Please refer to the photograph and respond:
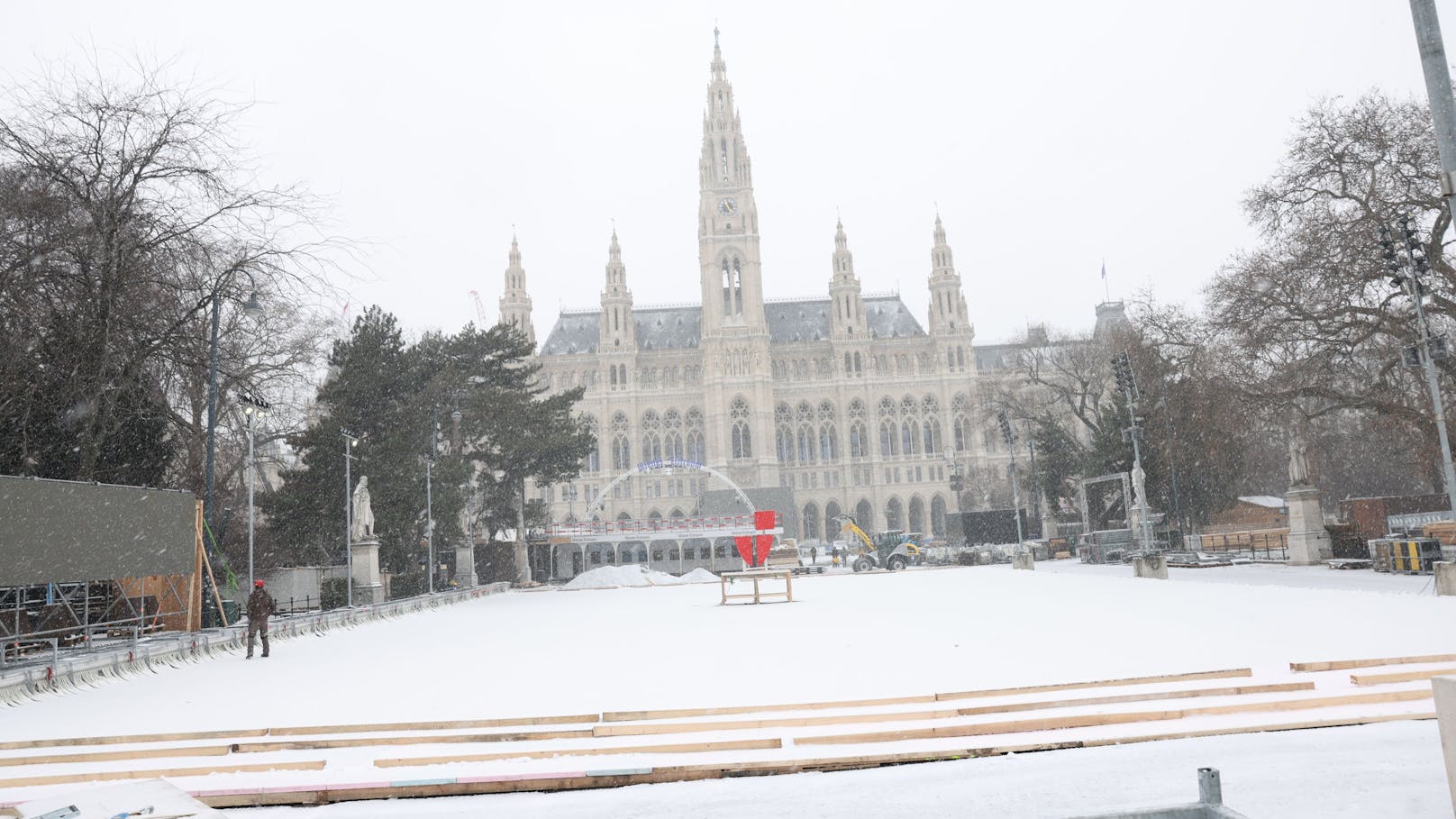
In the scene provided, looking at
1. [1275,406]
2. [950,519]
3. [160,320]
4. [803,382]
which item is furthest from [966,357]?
[160,320]

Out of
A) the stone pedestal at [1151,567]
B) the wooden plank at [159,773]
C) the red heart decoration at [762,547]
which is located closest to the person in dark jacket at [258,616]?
the wooden plank at [159,773]

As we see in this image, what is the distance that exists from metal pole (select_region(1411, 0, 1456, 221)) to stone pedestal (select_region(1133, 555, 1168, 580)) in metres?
21.9

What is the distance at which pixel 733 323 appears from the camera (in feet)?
299

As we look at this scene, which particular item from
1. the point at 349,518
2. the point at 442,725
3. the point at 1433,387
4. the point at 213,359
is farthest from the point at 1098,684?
the point at 349,518

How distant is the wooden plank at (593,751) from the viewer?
6801 millimetres

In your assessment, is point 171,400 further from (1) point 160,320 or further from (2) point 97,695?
(2) point 97,695

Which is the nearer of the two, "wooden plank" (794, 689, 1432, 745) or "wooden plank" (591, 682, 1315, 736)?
"wooden plank" (794, 689, 1432, 745)

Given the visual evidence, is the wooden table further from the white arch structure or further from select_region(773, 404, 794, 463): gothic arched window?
select_region(773, 404, 794, 463): gothic arched window

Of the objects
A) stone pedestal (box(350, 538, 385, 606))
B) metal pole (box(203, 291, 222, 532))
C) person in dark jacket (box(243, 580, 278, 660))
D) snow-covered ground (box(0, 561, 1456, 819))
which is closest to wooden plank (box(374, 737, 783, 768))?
snow-covered ground (box(0, 561, 1456, 819))

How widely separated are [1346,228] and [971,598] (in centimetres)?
1341

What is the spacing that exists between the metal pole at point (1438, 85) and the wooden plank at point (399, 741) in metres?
7.02

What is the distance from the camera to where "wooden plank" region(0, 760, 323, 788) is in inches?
263

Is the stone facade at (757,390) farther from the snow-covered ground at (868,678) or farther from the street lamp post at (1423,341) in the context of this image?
the street lamp post at (1423,341)

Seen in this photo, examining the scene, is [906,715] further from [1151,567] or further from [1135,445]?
[1135,445]
